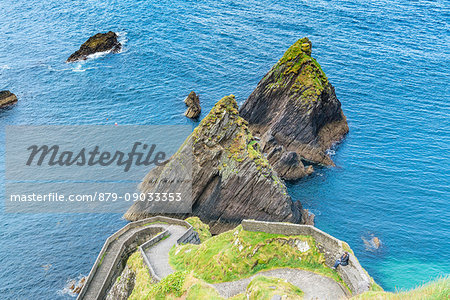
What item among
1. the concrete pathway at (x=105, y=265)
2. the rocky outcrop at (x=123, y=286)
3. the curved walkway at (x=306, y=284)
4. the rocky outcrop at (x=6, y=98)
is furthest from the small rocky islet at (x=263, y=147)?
the rocky outcrop at (x=6, y=98)

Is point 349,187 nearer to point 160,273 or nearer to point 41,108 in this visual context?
point 160,273

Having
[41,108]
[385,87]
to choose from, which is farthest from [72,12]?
[385,87]

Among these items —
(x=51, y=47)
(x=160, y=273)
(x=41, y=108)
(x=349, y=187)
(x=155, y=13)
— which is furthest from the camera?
(x=155, y=13)

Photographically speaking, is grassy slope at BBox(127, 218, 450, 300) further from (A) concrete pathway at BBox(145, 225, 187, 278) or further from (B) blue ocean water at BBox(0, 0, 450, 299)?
(B) blue ocean water at BBox(0, 0, 450, 299)

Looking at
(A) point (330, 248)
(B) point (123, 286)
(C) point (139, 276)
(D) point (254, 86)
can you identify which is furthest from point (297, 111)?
(B) point (123, 286)

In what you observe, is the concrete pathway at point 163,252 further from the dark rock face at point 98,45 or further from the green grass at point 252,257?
the dark rock face at point 98,45

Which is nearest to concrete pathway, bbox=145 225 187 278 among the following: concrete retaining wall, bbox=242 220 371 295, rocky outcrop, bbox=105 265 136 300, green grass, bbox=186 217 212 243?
green grass, bbox=186 217 212 243
